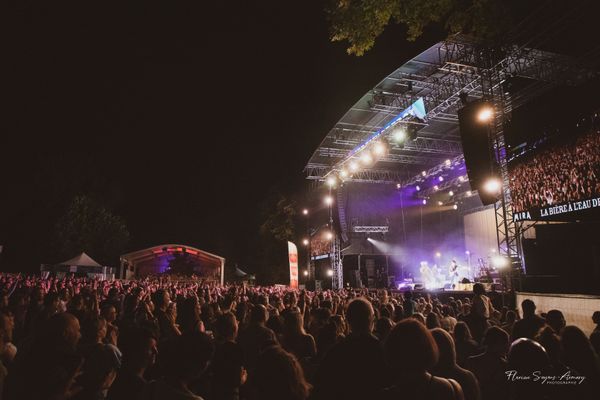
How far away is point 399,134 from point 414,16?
11503 millimetres

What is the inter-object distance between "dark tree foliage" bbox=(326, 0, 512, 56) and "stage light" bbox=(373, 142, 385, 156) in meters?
12.1

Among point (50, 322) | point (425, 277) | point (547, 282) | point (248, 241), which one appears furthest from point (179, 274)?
point (50, 322)

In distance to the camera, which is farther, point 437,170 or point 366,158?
point 437,170

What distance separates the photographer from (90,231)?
33.1 m

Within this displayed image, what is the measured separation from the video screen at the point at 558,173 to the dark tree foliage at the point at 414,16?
7127mm

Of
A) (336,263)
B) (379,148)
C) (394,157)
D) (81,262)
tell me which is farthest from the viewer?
(336,263)

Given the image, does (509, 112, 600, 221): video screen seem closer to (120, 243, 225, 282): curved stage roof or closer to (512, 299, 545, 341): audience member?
(512, 299, 545, 341): audience member

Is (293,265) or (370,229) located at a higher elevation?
(370,229)

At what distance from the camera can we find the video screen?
10.5 m

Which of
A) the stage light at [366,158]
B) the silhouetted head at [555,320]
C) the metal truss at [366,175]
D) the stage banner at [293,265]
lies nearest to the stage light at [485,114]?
the stage banner at [293,265]

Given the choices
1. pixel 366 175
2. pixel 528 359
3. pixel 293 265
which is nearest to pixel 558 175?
pixel 293 265

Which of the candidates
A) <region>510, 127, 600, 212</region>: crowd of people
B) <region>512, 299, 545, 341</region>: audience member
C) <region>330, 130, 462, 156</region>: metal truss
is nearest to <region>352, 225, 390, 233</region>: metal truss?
<region>330, 130, 462, 156</region>: metal truss

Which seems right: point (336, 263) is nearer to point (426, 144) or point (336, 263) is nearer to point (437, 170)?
point (437, 170)

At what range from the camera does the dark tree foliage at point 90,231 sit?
31281 mm
